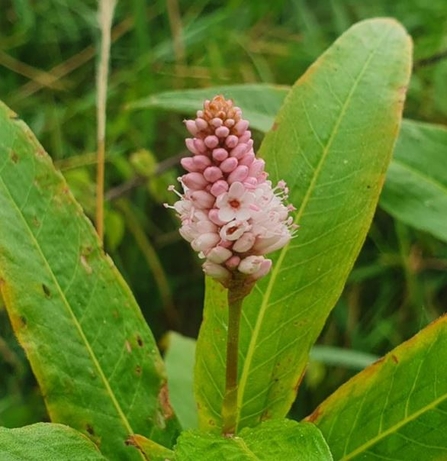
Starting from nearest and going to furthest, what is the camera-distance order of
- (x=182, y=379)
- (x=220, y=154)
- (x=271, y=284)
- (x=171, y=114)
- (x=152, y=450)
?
(x=220, y=154) < (x=152, y=450) < (x=271, y=284) < (x=182, y=379) < (x=171, y=114)

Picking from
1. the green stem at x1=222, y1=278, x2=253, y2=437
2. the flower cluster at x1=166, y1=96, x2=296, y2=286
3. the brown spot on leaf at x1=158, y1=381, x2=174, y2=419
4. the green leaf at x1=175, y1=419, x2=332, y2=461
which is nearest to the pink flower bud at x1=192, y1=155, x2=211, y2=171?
the flower cluster at x1=166, y1=96, x2=296, y2=286

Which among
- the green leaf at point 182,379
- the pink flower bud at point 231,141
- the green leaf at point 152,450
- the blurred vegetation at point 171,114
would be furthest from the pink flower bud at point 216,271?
the blurred vegetation at point 171,114

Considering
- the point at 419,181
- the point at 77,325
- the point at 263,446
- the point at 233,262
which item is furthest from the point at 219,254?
the point at 419,181

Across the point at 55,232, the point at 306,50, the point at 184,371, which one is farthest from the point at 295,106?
the point at 306,50

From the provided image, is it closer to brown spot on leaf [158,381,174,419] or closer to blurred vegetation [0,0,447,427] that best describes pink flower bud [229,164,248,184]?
brown spot on leaf [158,381,174,419]

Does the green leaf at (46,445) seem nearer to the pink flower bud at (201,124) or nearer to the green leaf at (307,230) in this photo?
the green leaf at (307,230)

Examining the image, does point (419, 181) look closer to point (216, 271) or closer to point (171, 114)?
point (216, 271)
